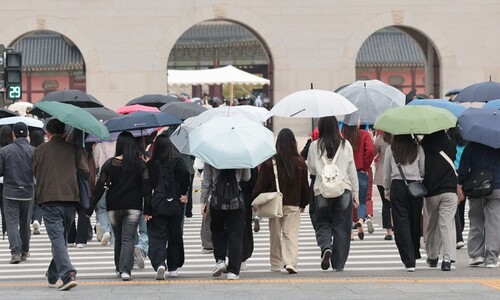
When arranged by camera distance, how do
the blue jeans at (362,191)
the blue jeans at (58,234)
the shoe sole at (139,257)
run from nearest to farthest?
the blue jeans at (58,234)
the shoe sole at (139,257)
the blue jeans at (362,191)

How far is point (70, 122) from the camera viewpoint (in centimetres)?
1329

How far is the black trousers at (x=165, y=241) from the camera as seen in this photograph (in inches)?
558

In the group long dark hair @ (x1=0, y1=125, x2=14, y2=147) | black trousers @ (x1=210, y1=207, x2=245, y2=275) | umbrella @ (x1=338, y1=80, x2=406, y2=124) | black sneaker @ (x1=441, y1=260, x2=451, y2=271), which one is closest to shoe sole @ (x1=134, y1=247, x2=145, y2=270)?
black trousers @ (x1=210, y1=207, x2=245, y2=275)

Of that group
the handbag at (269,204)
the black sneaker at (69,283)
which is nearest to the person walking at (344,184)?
the handbag at (269,204)

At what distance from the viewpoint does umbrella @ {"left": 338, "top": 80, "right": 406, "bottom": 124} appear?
732 inches

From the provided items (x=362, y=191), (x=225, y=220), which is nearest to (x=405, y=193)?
(x=225, y=220)

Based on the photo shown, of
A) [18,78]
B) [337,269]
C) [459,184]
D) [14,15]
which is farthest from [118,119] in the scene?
[14,15]

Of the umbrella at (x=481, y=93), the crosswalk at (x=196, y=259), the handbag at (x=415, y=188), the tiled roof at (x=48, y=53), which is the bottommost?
the crosswalk at (x=196, y=259)

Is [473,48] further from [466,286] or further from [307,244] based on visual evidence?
[466,286]

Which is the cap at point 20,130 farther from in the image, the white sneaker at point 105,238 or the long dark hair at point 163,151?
the long dark hair at point 163,151

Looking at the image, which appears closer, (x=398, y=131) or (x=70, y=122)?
(x=70, y=122)

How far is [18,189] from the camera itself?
16.3m

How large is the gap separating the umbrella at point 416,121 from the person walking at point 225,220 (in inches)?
68.4

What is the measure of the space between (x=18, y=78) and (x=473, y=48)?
55.0ft
